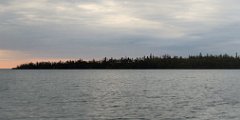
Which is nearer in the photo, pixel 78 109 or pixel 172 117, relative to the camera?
pixel 172 117

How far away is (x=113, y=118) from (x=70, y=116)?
475 centimetres

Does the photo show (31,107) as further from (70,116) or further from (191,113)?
(191,113)

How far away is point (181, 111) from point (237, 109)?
688cm

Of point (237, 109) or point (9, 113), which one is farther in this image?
point (237, 109)

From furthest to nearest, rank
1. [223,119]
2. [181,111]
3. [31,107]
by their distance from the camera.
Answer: [31,107], [181,111], [223,119]

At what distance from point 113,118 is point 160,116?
5113 millimetres

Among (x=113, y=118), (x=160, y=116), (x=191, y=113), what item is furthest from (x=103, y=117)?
(x=191, y=113)

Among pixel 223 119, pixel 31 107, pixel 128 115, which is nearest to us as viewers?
pixel 223 119

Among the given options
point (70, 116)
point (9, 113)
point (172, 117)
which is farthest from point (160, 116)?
point (9, 113)

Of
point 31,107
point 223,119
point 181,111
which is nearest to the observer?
point 223,119

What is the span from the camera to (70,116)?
47844mm

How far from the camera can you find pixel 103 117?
46.9m

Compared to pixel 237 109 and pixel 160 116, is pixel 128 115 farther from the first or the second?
pixel 237 109

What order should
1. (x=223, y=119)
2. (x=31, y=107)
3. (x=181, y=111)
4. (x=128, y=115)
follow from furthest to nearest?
(x=31, y=107) < (x=181, y=111) < (x=128, y=115) < (x=223, y=119)
